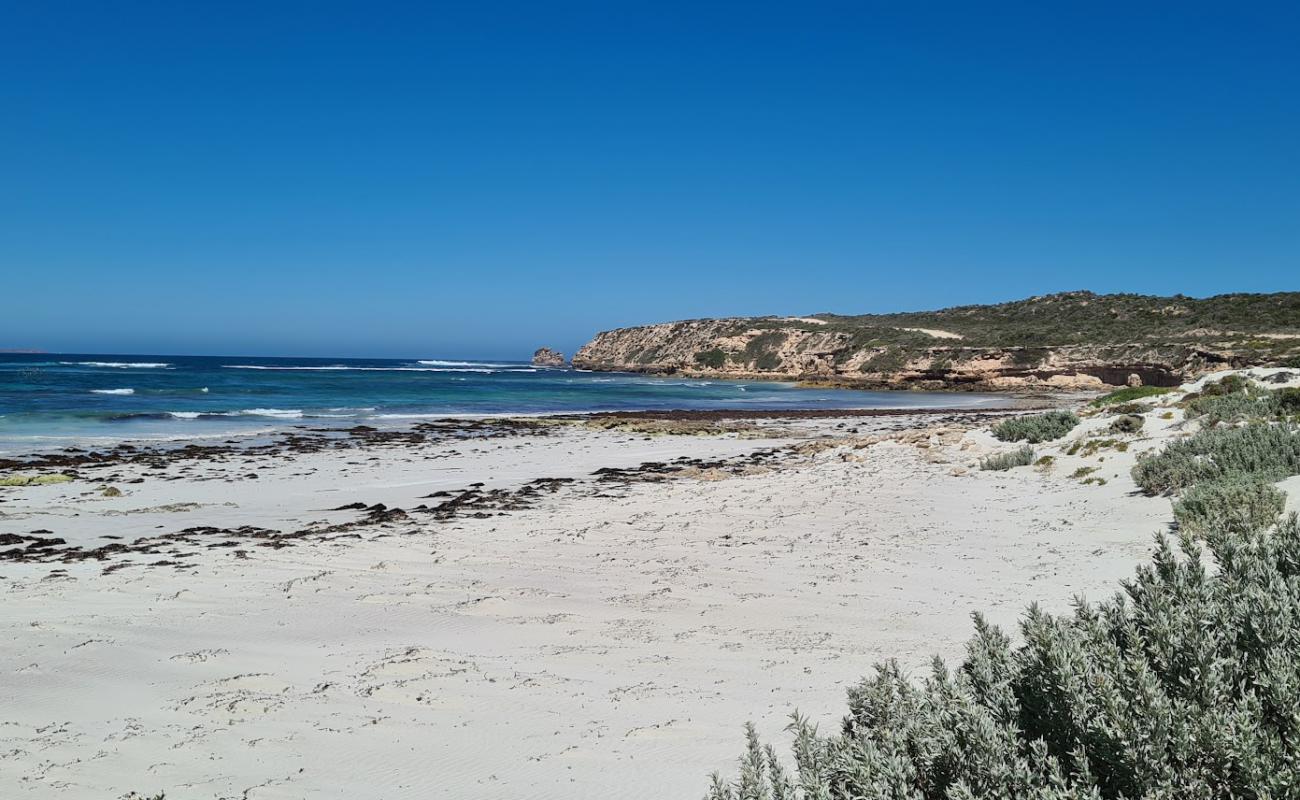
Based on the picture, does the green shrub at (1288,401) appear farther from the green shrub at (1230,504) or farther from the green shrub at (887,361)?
the green shrub at (887,361)

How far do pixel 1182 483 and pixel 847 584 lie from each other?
430 centimetres

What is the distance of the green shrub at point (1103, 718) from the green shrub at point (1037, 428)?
1297cm

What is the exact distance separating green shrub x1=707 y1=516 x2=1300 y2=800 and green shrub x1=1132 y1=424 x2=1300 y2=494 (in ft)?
20.9

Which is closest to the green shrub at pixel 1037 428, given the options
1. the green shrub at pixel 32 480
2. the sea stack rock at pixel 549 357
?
the green shrub at pixel 32 480

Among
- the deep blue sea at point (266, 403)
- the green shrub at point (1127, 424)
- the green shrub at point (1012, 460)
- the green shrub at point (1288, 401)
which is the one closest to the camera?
the green shrub at point (1288, 401)

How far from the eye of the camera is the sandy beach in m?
3.94

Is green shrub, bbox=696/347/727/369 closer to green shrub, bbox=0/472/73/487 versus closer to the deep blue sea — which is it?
the deep blue sea

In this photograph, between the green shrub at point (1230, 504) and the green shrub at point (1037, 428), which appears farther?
the green shrub at point (1037, 428)

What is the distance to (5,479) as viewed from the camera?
1470 centimetres

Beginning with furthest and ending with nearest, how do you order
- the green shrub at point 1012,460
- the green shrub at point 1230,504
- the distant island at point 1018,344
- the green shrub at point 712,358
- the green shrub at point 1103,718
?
the green shrub at point 712,358
the distant island at point 1018,344
the green shrub at point 1012,460
the green shrub at point 1230,504
the green shrub at point 1103,718

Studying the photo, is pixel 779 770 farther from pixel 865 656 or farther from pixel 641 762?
pixel 865 656

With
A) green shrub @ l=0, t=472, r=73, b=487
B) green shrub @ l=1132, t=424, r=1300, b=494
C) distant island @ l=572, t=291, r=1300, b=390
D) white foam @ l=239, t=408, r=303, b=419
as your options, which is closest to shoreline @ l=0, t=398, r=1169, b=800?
green shrub @ l=1132, t=424, r=1300, b=494

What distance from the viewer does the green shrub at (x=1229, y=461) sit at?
316 inches

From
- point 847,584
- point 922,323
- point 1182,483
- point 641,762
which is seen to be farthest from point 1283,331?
point 641,762
